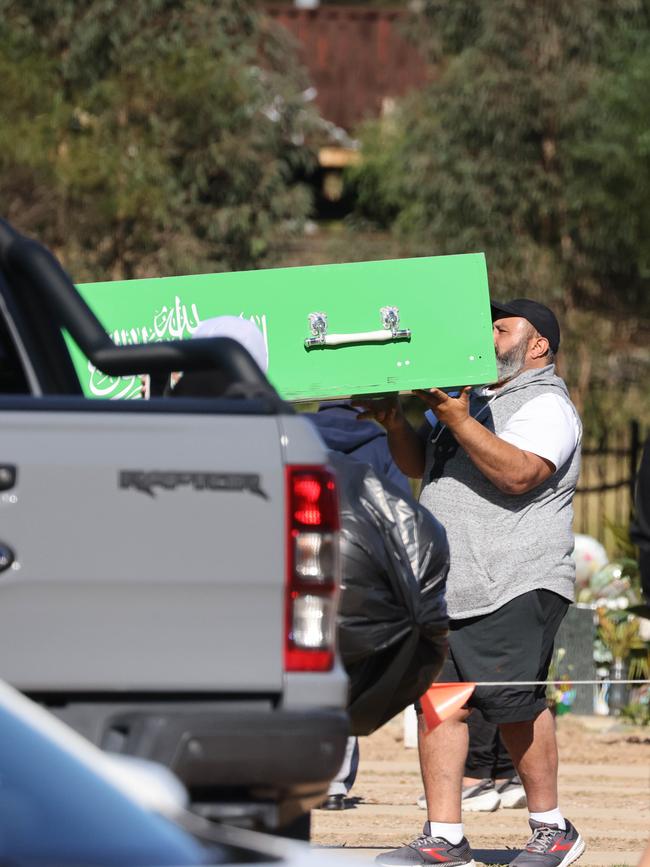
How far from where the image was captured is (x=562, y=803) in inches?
318

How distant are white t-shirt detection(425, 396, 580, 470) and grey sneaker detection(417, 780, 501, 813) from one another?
2.31 metres

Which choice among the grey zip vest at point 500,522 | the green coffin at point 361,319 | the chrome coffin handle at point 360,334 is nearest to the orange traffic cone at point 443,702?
the grey zip vest at point 500,522

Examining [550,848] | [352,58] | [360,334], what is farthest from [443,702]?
[352,58]

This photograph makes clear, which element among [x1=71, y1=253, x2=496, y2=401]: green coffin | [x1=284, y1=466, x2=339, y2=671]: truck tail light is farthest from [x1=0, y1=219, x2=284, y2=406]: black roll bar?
[x1=71, y1=253, x2=496, y2=401]: green coffin

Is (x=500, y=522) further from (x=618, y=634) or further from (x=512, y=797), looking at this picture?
(x=618, y=634)

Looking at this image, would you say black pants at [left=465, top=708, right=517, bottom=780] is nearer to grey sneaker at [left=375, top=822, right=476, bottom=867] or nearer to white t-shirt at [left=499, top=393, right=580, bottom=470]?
grey sneaker at [left=375, top=822, right=476, bottom=867]

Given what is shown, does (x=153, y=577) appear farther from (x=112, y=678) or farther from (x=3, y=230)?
(x=3, y=230)

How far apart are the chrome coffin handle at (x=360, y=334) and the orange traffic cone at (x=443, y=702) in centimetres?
128

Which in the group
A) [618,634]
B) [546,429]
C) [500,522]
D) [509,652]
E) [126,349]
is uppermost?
[126,349]

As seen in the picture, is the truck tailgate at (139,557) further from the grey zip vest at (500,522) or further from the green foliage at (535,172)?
the green foliage at (535,172)

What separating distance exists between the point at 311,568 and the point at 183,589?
307 millimetres

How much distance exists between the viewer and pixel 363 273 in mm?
6020

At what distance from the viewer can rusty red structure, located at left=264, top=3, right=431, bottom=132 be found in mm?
32031

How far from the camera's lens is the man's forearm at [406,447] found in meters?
6.40
